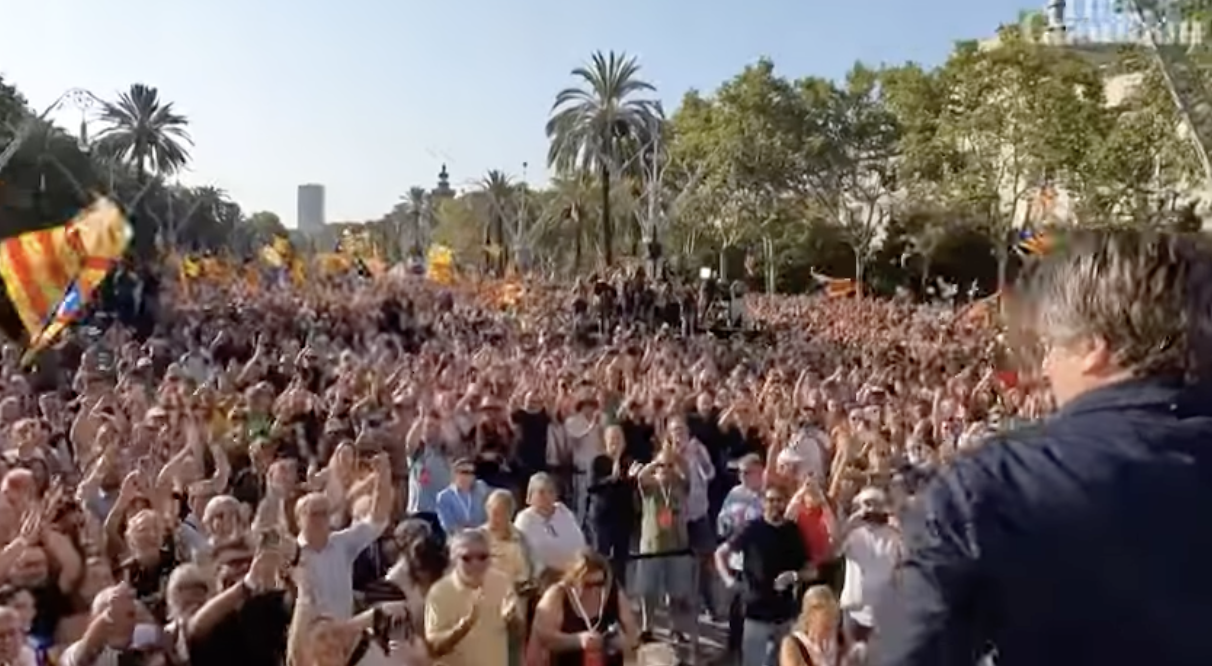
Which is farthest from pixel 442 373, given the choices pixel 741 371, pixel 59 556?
pixel 59 556

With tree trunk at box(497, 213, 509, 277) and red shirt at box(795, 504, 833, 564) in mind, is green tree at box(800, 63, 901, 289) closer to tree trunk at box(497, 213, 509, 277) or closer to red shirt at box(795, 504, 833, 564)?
tree trunk at box(497, 213, 509, 277)

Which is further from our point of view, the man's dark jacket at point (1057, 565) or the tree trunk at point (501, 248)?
the tree trunk at point (501, 248)

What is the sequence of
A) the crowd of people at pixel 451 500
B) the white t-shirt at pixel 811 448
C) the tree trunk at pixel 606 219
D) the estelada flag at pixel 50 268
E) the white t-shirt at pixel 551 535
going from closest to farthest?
1. the crowd of people at pixel 451 500
2. the white t-shirt at pixel 551 535
3. the white t-shirt at pixel 811 448
4. the estelada flag at pixel 50 268
5. the tree trunk at pixel 606 219

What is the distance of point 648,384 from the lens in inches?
635

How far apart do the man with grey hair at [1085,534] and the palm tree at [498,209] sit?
79505mm

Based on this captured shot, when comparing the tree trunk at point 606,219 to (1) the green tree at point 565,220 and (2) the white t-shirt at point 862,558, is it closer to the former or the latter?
(1) the green tree at point 565,220

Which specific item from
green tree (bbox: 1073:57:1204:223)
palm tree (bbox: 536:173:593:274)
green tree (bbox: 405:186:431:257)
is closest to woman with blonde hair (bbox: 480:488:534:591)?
green tree (bbox: 1073:57:1204:223)

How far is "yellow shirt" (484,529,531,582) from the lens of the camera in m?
7.86

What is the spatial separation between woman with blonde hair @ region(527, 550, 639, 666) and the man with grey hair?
5.39 metres

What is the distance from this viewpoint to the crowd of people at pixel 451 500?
258 inches

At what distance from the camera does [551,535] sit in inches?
339

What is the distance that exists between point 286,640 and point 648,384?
10006mm

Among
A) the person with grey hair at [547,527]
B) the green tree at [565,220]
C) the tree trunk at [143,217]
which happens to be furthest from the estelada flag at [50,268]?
the green tree at [565,220]

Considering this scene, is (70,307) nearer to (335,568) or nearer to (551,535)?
(551,535)
